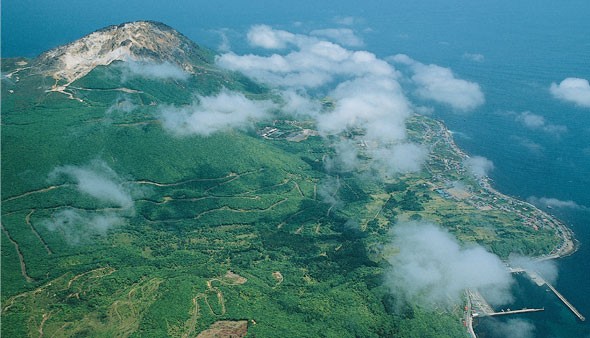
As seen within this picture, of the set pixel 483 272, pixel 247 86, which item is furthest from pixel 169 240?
pixel 247 86

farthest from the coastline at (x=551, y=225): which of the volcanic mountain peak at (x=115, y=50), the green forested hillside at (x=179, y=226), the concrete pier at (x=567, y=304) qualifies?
the volcanic mountain peak at (x=115, y=50)

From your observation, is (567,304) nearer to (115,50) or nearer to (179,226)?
(179,226)

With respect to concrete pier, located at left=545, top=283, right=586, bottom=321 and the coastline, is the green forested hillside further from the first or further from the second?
concrete pier, located at left=545, top=283, right=586, bottom=321

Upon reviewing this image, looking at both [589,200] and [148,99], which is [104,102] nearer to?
[148,99]

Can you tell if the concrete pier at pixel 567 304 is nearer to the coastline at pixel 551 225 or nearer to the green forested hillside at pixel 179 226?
the coastline at pixel 551 225

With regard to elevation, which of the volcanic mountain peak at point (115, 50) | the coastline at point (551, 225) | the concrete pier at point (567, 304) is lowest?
the concrete pier at point (567, 304)

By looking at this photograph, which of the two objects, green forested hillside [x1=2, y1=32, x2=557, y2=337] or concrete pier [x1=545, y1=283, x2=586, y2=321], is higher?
green forested hillside [x1=2, y1=32, x2=557, y2=337]

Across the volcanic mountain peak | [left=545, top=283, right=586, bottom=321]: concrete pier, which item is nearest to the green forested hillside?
the volcanic mountain peak

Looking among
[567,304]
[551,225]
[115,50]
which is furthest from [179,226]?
[551,225]
